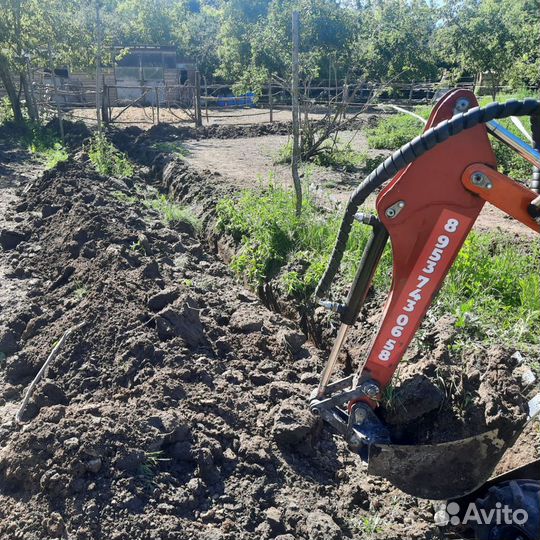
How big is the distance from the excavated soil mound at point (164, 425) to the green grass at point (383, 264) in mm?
650

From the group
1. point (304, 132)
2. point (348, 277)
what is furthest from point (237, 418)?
point (304, 132)

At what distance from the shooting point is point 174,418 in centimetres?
355

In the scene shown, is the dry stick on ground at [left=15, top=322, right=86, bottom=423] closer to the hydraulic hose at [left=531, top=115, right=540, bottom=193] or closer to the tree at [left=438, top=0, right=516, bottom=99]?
the hydraulic hose at [left=531, top=115, right=540, bottom=193]

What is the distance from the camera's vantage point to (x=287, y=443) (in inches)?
147

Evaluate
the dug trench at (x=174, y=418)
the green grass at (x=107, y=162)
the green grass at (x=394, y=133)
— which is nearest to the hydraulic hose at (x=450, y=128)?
the dug trench at (x=174, y=418)

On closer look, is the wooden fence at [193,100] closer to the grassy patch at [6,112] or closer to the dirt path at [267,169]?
the grassy patch at [6,112]

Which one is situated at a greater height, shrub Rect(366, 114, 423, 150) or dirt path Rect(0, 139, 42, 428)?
shrub Rect(366, 114, 423, 150)

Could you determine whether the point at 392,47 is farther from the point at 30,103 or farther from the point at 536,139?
the point at 536,139

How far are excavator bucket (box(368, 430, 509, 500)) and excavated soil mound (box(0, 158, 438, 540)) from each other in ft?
1.20

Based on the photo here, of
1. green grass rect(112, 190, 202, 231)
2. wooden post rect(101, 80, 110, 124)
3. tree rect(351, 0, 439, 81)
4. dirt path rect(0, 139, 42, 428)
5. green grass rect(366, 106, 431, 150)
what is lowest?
dirt path rect(0, 139, 42, 428)

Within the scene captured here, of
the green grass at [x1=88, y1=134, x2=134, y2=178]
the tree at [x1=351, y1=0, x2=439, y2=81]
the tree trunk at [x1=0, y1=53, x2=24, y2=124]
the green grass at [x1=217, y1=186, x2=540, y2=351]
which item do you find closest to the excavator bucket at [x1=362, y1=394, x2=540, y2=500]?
the green grass at [x1=217, y1=186, x2=540, y2=351]

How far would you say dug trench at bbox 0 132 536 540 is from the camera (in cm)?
310

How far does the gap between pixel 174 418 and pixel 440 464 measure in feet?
5.10

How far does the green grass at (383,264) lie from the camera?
4.29 metres
